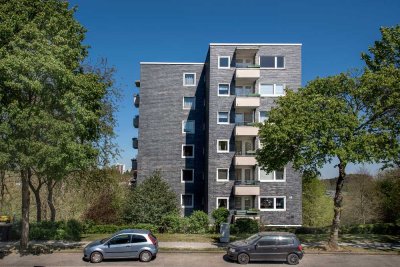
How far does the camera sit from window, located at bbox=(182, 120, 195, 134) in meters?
48.1

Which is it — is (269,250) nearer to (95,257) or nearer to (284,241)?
(284,241)

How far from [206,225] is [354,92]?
16478 mm

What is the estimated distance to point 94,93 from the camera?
1001 inches

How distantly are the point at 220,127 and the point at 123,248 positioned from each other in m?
23.4

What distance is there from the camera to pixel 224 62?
44.9 m

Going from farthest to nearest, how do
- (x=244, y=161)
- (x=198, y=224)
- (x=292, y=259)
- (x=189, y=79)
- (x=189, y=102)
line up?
(x=189, y=79) → (x=189, y=102) → (x=244, y=161) → (x=198, y=224) → (x=292, y=259)

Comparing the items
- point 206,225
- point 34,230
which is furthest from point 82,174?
point 206,225

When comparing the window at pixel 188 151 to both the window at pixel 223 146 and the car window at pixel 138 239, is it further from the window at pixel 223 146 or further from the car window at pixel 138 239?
the car window at pixel 138 239

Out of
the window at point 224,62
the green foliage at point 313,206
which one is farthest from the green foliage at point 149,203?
the green foliage at point 313,206

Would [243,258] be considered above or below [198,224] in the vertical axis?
below

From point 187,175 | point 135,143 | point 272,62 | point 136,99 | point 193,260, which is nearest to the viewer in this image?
point 193,260

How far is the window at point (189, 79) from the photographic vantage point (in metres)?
48.5

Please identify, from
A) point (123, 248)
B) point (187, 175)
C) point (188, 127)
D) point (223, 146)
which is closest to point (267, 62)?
point (223, 146)

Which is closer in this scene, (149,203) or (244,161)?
(149,203)
